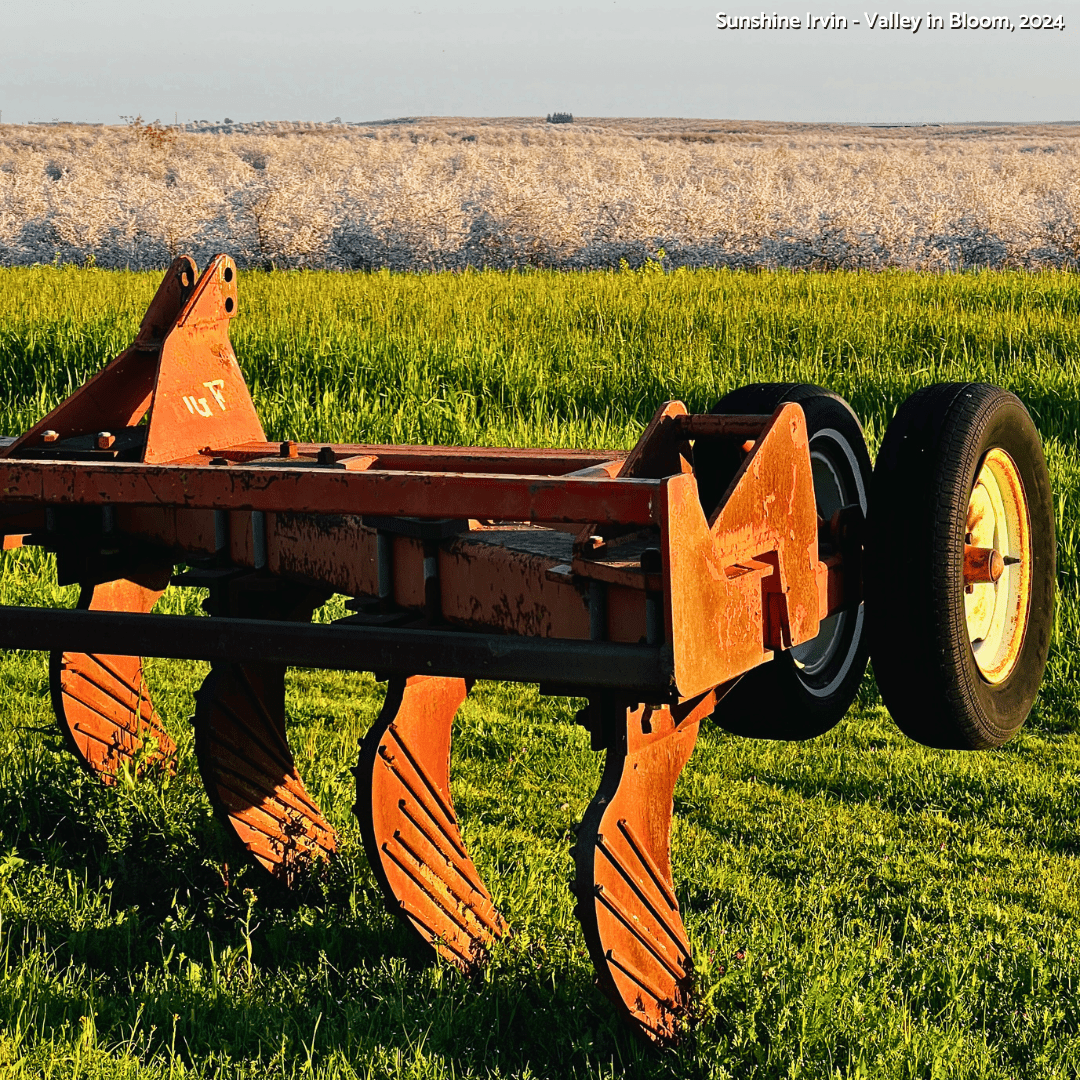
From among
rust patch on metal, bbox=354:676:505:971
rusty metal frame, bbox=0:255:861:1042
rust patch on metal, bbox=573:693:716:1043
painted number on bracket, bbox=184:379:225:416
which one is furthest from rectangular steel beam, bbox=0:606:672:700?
painted number on bracket, bbox=184:379:225:416

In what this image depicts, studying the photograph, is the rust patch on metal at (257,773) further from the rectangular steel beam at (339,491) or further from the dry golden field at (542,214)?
the dry golden field at (542,214)

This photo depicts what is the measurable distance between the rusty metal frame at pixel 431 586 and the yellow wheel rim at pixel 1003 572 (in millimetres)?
400

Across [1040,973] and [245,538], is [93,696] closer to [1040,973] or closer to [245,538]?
[245,538]

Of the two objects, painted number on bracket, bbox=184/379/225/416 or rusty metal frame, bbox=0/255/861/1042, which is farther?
painted number on bracket, bbox=184/379/225/416

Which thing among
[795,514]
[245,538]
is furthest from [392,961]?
[795,514]

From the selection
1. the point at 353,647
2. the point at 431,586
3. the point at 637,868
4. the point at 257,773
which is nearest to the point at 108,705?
the point at 257,773

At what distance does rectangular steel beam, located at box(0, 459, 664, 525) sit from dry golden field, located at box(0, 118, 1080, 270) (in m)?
18.4

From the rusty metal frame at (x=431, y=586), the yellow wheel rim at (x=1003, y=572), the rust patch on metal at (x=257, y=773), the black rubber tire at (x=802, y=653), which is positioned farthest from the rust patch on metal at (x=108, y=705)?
the yellow wheel rim at (x=1003, y=572)

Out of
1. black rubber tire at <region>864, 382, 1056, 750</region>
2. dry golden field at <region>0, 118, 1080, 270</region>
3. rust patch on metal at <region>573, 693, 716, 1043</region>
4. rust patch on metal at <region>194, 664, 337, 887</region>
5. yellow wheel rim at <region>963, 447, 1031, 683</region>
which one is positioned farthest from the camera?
dry golden field at <region>0, 118, 1080, 270</region>

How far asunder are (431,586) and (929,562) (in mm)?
1239

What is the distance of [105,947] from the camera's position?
3.86 m

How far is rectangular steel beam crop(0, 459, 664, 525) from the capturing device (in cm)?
282

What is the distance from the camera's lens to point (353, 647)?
305 centimetres

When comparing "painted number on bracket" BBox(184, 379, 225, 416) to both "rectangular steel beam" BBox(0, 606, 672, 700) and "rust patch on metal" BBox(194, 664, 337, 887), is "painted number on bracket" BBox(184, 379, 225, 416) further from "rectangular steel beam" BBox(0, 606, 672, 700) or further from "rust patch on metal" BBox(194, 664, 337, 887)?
"rectangular steel beam" BBox(0, 606, 672, 700)
